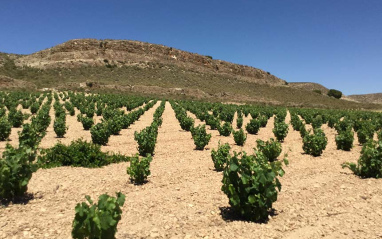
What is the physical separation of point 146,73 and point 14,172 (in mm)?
88228

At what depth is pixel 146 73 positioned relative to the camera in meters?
92.9

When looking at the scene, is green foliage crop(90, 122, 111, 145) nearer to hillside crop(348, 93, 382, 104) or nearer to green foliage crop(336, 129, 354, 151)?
green foliage crop(336, 129, 354, 151)

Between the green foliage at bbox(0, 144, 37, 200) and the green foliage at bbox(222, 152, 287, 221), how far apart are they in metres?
4.84

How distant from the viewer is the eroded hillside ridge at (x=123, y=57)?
91188mm

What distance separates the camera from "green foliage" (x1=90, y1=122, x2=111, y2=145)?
15.1 m

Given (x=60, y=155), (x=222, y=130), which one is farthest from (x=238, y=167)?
(x=222, y=130)

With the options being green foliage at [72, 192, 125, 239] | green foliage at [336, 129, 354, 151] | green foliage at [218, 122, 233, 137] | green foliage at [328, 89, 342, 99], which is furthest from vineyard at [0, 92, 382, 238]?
green foliage at [328, 89, 342, 99]

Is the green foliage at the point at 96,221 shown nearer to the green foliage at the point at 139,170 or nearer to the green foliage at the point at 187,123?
the green foliage at the point at 139,170

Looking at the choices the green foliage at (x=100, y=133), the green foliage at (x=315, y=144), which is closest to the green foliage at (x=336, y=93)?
the green foliage at (x=315, y=144)

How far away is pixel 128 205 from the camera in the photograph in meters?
7.23

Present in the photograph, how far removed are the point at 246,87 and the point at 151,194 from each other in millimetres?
98732

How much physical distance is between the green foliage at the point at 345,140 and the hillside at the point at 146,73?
59145 millimetres

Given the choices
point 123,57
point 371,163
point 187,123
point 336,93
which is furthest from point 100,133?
point 336,93

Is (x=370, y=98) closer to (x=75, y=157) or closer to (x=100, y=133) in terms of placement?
(x=100, y=133)
